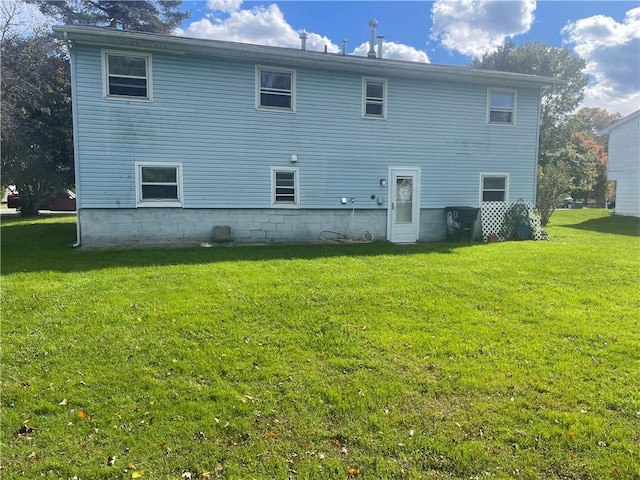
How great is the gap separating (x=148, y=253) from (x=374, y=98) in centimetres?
779

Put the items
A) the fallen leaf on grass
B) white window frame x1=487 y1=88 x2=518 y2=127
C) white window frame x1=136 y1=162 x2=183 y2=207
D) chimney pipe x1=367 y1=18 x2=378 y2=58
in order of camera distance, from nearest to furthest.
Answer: the fallen leaf on grass, white window frame x1=136 y1=162 x2=183 y2=207, white window frame x1=487 y1=88 x2=518 y2=127, chimney pipe x1=367 y1=18 x2=378 y2=58

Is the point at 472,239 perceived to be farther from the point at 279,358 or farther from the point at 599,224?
the point at 599,224

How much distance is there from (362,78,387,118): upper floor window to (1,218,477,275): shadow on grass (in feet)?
12.8

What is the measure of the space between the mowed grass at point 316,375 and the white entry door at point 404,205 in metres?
5.44

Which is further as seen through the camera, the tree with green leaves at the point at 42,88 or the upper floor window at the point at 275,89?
the tree with green leaves at the point at 42,88

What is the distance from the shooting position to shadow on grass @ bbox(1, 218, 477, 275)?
8266 millimetres

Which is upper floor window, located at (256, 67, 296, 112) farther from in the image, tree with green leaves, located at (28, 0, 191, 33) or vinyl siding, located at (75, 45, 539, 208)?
tree with green leaves, located at (28, 0, 191, 33)

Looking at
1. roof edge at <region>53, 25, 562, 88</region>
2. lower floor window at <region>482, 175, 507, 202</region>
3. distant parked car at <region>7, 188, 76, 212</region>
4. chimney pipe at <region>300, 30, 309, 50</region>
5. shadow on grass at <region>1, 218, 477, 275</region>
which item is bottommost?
shadow on grass at <region>1, 218, 477, 275</region>

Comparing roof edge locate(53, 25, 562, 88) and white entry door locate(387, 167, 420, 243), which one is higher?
roof edge locate(53, 25, 562, 88)

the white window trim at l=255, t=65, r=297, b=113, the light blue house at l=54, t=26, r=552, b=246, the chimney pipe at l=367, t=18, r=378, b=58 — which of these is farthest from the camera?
the chimney pipe at l=367, t=18, r=378, b=58

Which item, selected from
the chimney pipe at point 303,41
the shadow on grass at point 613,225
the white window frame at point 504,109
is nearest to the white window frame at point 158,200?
the chimney pipe at point 303,41

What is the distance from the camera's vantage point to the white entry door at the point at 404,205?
13000mm

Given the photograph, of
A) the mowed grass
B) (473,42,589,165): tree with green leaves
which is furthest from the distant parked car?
(473,42,589,165): tree with green leaves

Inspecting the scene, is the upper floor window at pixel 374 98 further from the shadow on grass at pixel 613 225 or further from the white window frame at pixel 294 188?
the shadow on grass at pixel 613 225
